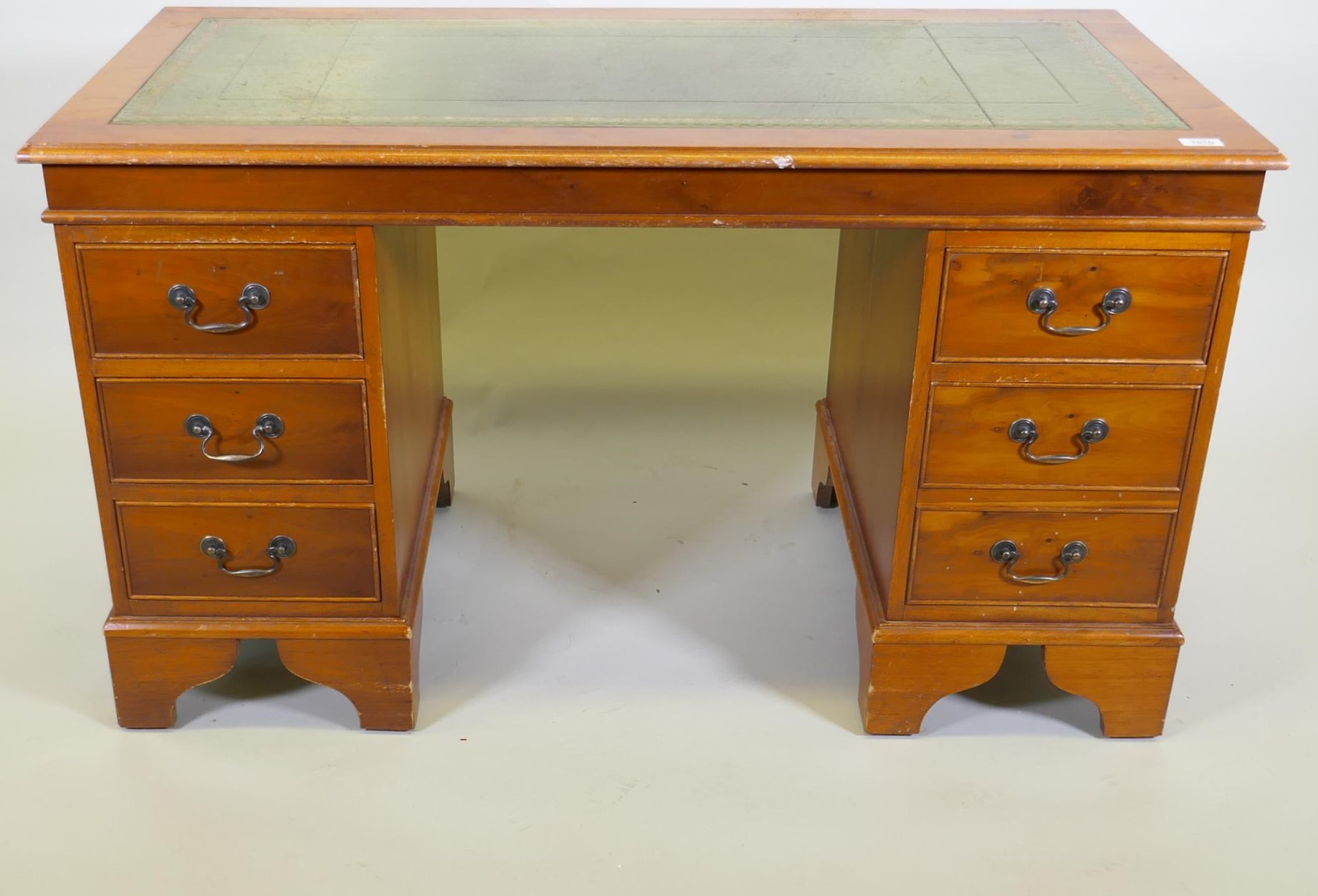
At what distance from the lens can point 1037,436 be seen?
2080mm

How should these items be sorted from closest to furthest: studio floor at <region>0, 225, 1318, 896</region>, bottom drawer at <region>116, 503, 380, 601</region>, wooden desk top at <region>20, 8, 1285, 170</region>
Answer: wooden desk top at <region>20, 8, 1285, 170</region>, studio floor at <region>0, 225, 1318, 896</region>, bottom drawer at <region>116, 503, 380, 601</region>

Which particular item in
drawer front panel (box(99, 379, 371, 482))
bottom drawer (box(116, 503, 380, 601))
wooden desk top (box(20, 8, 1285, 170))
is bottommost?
bottom drawer (box(116, 503, 380, 601))

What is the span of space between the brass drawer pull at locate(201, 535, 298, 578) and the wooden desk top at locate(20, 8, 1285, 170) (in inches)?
21.0

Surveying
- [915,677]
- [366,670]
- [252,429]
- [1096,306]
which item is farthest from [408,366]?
[1096,306]

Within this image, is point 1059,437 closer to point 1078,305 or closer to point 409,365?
point 1078,305

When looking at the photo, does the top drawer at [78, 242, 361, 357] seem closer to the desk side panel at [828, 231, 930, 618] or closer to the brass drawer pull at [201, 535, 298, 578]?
the brass drawer pull at [201, 535, 298, 578]

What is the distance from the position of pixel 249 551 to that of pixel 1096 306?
1.18 metres

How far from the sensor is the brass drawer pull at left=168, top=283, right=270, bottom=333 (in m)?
1.97

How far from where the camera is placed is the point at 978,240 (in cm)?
196

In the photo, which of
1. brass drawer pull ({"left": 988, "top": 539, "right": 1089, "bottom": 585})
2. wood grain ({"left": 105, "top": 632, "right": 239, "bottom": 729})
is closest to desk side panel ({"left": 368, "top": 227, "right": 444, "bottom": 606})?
wood grain ({"left": 105, "top": 632, "right": 239, "bottom": 729})

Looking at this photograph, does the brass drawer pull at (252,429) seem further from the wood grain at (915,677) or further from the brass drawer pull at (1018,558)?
the brass drawer pull at (1018,558)

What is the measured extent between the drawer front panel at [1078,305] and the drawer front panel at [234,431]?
79cm

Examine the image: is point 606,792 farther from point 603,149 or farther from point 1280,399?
point 1280,399

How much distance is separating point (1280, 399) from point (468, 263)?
1.82 m
